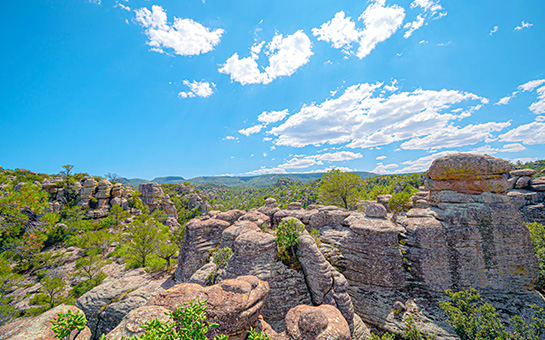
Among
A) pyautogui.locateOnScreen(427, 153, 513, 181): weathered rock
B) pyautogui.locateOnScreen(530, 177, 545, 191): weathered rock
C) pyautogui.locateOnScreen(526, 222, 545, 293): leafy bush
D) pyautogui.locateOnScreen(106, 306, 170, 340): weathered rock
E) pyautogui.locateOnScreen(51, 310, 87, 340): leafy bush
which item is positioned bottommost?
pyautogui.locateOnScreen(526, 222, 545, 293): leafy bush

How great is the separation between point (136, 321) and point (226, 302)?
12.1ft

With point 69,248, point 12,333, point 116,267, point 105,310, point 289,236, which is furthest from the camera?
point 69,248

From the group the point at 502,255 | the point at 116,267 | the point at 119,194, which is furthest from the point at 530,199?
the point at 119,194

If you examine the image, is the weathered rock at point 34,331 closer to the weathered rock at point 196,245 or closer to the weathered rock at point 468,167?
the weathered rock at point 196,245

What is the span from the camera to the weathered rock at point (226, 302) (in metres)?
8.49

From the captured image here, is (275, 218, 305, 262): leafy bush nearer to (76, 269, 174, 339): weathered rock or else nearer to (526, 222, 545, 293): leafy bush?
(76, 269, 174, 339): weathered rock

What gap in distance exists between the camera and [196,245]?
20.7 meters

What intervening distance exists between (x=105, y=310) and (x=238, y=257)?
1146cm

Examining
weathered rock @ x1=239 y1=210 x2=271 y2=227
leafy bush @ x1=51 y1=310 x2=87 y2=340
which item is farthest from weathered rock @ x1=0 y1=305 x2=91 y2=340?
weathered rock @ x1=239 y1=210 x2=271 y2=227

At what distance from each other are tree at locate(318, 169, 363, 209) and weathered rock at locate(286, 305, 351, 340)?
30.2 meters

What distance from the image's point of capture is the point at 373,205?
20203 millimetres

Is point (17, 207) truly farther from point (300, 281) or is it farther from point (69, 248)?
point (69, 248)

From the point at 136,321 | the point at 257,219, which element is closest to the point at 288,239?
the point at 257,219

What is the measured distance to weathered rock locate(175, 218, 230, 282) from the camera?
2005cm
